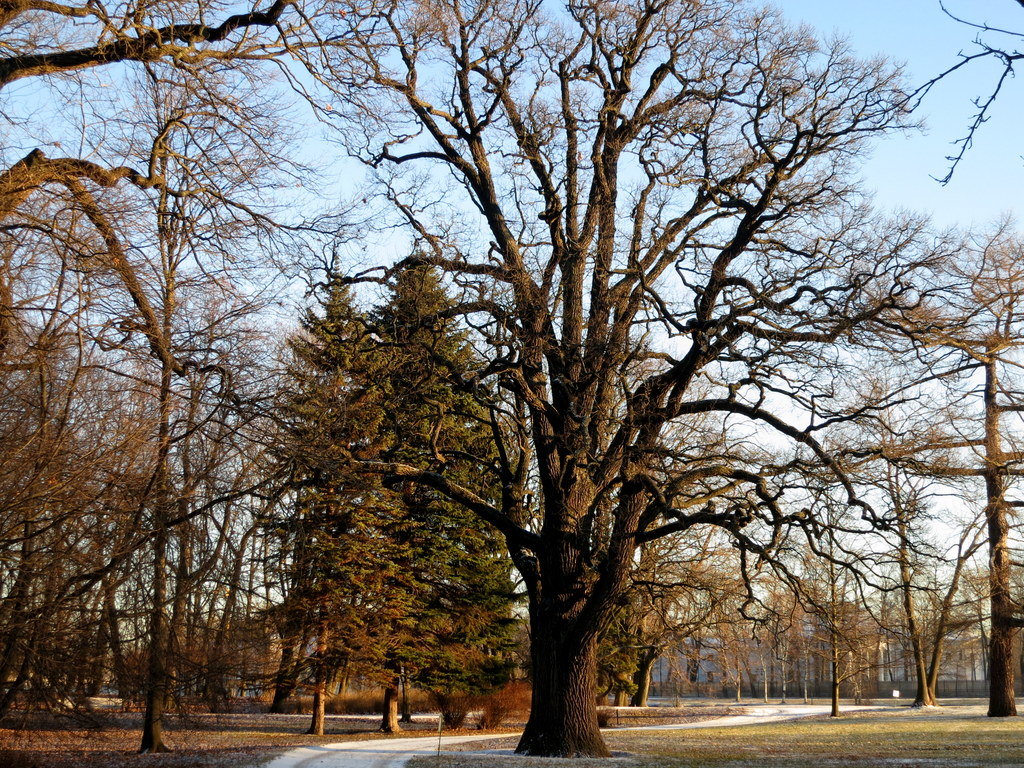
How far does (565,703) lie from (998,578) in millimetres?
16701

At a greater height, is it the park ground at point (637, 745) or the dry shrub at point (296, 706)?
the park ground at point (637, 745)

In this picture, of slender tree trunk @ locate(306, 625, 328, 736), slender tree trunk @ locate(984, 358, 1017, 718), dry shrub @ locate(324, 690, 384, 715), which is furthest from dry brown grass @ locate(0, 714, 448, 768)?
slender tree trunk @ locate(984, 358, 1017, 718)

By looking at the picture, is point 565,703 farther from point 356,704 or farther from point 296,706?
point 356,704

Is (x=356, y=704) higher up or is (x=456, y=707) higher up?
(x=456, y=707)

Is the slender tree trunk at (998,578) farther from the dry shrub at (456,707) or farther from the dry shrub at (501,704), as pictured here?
the dry shrub at (456,707)

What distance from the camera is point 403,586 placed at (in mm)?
28109

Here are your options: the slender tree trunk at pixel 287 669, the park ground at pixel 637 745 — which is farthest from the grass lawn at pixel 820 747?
the slender tree trunk at pixel 287 669

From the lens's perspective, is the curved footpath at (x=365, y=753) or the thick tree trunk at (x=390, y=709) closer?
the curved footpath at (x=365, y=753)

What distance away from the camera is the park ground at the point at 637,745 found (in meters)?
14.6

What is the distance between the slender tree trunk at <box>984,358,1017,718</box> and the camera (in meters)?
25.4

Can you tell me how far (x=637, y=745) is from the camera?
2045cm

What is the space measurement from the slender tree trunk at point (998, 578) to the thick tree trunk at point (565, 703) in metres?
14.4

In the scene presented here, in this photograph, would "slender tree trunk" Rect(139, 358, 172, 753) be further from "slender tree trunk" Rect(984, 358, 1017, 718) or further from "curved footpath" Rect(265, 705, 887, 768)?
"slender tree trunk" Rect(984, 358, 1017, 718)

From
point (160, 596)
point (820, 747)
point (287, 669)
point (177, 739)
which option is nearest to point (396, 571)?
point (287, 669)
